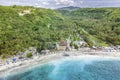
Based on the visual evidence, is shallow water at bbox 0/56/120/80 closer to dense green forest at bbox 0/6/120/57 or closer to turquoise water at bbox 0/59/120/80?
turquoise water at bbox 0/59/120/80

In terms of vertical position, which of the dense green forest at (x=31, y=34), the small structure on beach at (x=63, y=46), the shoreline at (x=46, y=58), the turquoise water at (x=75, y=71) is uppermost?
the dense green forest at (x=31, y=34)

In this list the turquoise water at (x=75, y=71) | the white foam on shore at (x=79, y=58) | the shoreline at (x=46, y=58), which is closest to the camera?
the turquoise water at (x=75, y=71)

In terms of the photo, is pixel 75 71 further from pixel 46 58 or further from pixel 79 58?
pixel 79 58

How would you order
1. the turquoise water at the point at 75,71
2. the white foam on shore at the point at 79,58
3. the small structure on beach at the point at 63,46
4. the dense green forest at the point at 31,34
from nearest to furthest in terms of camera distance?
the turquoise water at the point at 75,71, the white foam on shore at the point at 79,58, the dense green forest at the point at 31,34, the small structure on beach at the point at 63,46

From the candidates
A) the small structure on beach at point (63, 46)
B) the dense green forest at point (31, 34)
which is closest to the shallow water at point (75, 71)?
the small structure on beach at point (63, 46)

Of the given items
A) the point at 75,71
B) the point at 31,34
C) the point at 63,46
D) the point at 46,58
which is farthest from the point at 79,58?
the point at 31,34

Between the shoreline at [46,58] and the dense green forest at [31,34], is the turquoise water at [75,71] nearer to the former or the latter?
the shoreline at [46,58]

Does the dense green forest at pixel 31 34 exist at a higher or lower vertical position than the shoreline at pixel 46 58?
higher

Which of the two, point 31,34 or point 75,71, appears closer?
point 75,71

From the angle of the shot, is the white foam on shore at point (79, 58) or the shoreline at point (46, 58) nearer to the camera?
the shoreline at point (46, 58)
